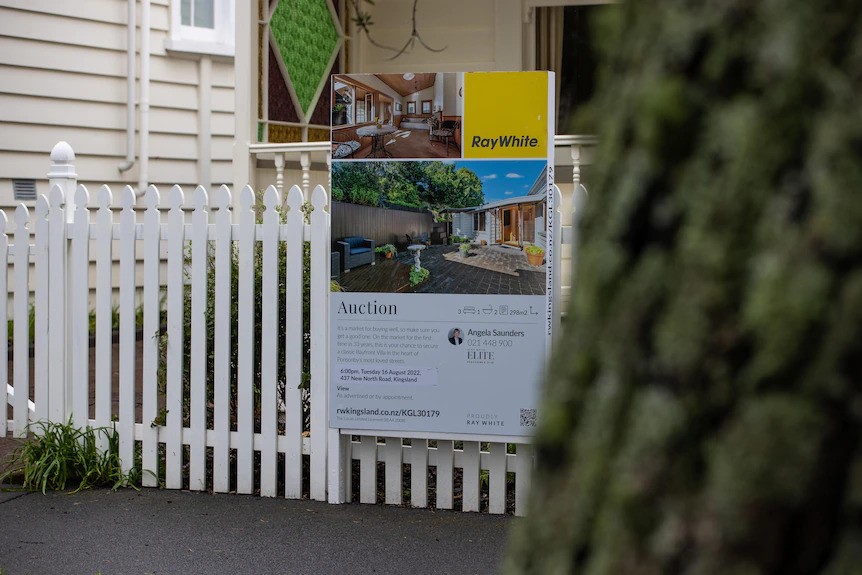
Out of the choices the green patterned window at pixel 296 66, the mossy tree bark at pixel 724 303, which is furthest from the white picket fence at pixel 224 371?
the mossy tree bark at pixel 724 303

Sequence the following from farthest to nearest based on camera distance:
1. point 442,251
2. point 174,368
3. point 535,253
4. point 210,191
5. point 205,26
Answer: point 210,191, point 205,26, point 174,368, point 442,251, point 535,253

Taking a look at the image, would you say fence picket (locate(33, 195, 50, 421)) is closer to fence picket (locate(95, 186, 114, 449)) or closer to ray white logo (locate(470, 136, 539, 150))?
fence picket (locate(95, 186, 114, 449))

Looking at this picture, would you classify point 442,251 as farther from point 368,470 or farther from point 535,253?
point 368,470

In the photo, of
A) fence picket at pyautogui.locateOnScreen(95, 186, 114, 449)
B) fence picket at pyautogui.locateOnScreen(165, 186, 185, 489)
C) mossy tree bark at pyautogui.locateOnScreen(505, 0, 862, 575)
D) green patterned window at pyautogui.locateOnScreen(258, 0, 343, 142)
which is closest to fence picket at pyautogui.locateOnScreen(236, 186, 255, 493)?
fence picket at pyautogui.locateOnScreen(165, 186, 185, 489)

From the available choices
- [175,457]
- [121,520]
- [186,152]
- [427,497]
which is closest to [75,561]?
[121,520]

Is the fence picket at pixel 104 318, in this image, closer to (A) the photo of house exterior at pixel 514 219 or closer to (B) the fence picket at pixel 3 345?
(B) the fence picket at pixel 3 345

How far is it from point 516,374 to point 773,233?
4396 mm

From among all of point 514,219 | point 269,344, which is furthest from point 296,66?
point 514,219

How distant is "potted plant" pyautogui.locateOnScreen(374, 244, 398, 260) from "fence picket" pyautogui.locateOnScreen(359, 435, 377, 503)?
934mm

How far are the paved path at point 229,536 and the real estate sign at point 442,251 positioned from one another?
0.47m

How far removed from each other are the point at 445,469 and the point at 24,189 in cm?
631

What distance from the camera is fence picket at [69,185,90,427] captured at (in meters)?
6.03

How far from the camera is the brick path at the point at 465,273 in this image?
5.09 meters

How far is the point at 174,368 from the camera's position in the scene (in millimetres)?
5746
